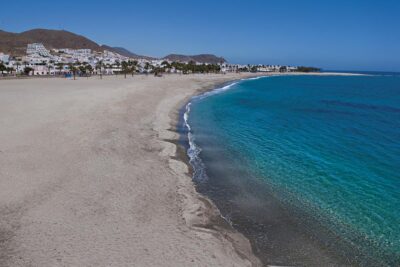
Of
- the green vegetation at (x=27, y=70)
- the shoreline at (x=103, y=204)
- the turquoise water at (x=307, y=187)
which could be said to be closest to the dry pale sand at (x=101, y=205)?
the shoreline at (x=103, y=204)

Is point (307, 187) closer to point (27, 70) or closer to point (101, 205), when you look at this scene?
point (101, 205)

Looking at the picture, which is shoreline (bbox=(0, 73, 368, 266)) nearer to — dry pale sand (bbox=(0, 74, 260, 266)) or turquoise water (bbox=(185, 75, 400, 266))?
dry pale sand (bbox=(0, 74, 260, 266))

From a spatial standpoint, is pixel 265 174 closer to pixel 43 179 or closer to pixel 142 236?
pixel 142 236

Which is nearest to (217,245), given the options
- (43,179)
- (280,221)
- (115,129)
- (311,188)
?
(280,221)

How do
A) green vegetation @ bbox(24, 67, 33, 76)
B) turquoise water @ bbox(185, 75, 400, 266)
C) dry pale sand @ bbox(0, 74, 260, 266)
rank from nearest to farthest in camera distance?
1. dry pale sand @ bbox(0, 74, 260, 266)
2. turquoise water @ bbox(185, 75, 400, 266)
3. green vegetation @ bbox(24, 67, 33, 76)

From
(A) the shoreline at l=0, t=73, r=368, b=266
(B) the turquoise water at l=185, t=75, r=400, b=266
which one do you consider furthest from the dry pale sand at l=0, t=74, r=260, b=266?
(B) the turquoise water at l=185, t=75, r=400, b=266

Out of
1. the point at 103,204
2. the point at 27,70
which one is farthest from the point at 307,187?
the point at 27,70
